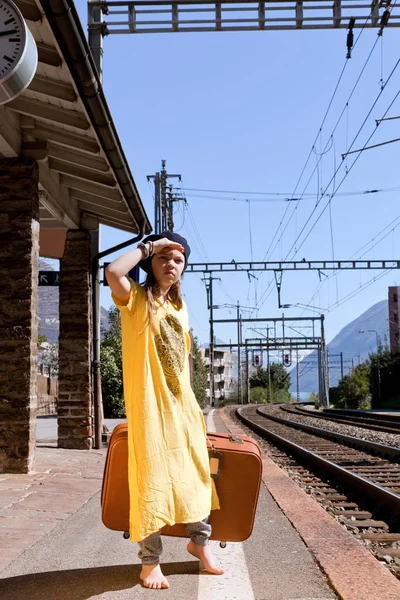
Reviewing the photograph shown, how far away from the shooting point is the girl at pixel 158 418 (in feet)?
11.4

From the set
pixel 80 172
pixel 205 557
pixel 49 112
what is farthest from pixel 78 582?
pixel 80 172

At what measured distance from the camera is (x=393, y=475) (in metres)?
9.82

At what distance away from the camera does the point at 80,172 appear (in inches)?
376

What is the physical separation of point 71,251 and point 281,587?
8318 mm

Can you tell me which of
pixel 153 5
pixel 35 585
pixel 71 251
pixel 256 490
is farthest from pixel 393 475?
pixel 153 5

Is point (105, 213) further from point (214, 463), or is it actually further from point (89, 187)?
point (214, 463)

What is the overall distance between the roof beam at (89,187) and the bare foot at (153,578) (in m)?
6.87

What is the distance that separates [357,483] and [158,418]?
5.35 meters

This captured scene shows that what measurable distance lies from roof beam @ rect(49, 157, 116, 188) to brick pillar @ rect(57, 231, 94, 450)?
198 cm

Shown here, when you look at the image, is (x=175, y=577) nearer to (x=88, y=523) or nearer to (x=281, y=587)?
(x=281, y=587)

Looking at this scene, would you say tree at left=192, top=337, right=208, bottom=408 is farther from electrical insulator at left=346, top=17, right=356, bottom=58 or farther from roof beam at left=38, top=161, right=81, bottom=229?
roof beam at left=38, top=161, right=81, bottom=229

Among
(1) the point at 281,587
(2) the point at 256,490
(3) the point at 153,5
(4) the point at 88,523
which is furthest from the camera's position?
(3) the point at 153,5

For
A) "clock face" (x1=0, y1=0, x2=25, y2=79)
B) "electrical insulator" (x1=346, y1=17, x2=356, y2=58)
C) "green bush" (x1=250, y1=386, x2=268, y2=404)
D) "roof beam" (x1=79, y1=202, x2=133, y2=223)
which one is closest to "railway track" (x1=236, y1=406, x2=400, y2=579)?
A: "clock face" (x1=0, y1=0, x2=25, y2=79)

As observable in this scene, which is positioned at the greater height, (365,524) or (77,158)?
(77,158)
